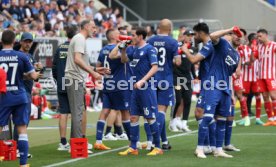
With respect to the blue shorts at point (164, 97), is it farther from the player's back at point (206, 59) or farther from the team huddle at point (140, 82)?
the player's back at point (206, 59)

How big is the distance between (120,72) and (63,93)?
3.96 ft

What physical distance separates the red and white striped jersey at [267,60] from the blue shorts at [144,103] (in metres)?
6.46

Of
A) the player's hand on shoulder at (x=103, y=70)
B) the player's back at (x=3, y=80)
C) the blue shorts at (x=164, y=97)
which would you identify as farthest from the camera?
the blue shorts at (x=164, y=97)

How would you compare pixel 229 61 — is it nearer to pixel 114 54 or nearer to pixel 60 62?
pixel 114 54

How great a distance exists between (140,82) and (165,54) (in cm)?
135

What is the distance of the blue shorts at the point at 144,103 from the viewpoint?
13.1 m

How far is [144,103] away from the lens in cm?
1311

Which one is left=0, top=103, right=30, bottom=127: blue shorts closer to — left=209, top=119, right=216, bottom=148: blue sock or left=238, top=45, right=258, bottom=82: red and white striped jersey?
left=209, top=119, right=216, bottom=148: blue sock

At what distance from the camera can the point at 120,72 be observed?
48.2 feet

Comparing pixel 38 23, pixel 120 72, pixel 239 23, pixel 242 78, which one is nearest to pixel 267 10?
pixel 239 23

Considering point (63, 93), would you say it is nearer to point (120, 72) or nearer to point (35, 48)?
point (120, 72)

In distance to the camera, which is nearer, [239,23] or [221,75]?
[221,75]

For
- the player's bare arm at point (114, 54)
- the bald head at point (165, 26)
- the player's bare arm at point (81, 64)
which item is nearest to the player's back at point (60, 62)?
the player's bare arm at point (114, 54)

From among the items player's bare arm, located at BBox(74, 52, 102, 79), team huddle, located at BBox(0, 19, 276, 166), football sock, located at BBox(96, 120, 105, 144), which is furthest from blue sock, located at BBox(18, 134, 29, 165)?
football sock, located at BBox(96, 120, 105, 144)
